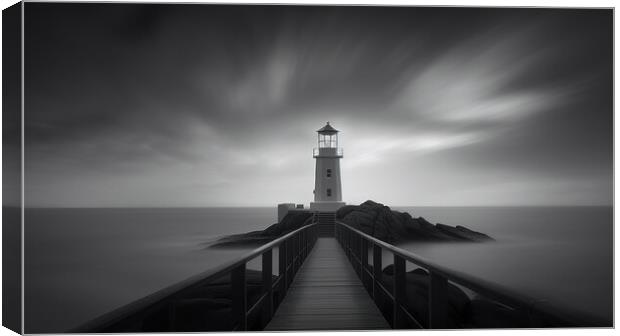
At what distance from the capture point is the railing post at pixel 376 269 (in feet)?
13.1

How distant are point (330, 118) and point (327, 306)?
6.16 metres

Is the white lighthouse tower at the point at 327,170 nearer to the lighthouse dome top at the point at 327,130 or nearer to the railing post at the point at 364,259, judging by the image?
the lighthouse dome top at the point at 327,130

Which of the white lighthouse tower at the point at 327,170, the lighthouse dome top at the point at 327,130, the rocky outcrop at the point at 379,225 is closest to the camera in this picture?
the rocky outcrop at the point at 379,225

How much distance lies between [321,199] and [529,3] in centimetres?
1561

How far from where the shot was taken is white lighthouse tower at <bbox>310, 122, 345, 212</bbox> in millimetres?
20000

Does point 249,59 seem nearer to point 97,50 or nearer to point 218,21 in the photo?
point 218,21

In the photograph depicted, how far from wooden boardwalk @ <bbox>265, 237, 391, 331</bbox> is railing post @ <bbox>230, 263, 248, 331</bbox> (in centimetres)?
91

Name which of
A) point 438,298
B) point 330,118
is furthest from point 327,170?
point 438,298

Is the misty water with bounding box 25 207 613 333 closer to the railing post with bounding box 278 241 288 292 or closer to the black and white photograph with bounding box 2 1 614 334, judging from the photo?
the black and white photograph with bounding box 2 1 614 334

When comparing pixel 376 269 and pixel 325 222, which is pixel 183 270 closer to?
pixel 325 222

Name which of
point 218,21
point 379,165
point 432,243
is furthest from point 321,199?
point 218,21

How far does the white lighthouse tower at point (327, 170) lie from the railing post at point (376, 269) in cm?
1551

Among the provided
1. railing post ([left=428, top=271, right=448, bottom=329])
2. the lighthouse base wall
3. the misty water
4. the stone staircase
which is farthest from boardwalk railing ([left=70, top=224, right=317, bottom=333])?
the lighthouse base wall

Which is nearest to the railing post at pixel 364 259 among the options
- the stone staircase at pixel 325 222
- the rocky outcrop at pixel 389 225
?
the rocky outcrop at pixel 389 225
